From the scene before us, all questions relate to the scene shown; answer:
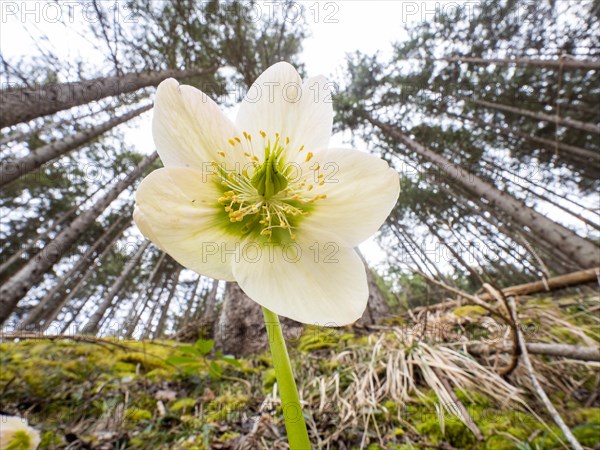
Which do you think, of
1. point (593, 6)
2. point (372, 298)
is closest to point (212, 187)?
point (372, 298)

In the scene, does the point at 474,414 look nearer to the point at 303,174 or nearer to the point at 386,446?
the point at 386,446

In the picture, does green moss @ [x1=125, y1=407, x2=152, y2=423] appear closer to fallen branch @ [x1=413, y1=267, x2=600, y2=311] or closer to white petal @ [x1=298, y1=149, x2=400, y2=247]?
white petal @ [x1=298, y1=149, x2=400, y2=247]

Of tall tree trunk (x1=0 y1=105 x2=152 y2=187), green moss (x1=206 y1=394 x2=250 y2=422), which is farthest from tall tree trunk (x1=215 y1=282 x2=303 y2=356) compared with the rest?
tall tree trunk (x1=0 y1=105 x2=152 y2=187)

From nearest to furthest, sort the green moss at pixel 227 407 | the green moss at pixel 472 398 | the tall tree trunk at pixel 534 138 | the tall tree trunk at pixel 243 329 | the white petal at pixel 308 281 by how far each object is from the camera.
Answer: the white petal at pixel 308 281, the green moss at pixel 472 398, the green moss at pixel 227 407, the tall tree trunk at pixel 243 329, the tall tree trunk at pixel 534 138

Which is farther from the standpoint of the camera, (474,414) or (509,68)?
(509,68)

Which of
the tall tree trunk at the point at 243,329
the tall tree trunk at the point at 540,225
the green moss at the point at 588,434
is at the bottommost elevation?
the green moss at the point at 588,434

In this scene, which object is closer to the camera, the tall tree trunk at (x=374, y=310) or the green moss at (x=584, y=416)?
the green moss at (x=584, y=416)

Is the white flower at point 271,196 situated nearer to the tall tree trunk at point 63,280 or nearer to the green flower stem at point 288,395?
the green flower stem at point 288,395

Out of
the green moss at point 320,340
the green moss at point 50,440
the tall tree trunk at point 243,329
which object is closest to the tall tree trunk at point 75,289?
the tall tree trunk at point 243,329
